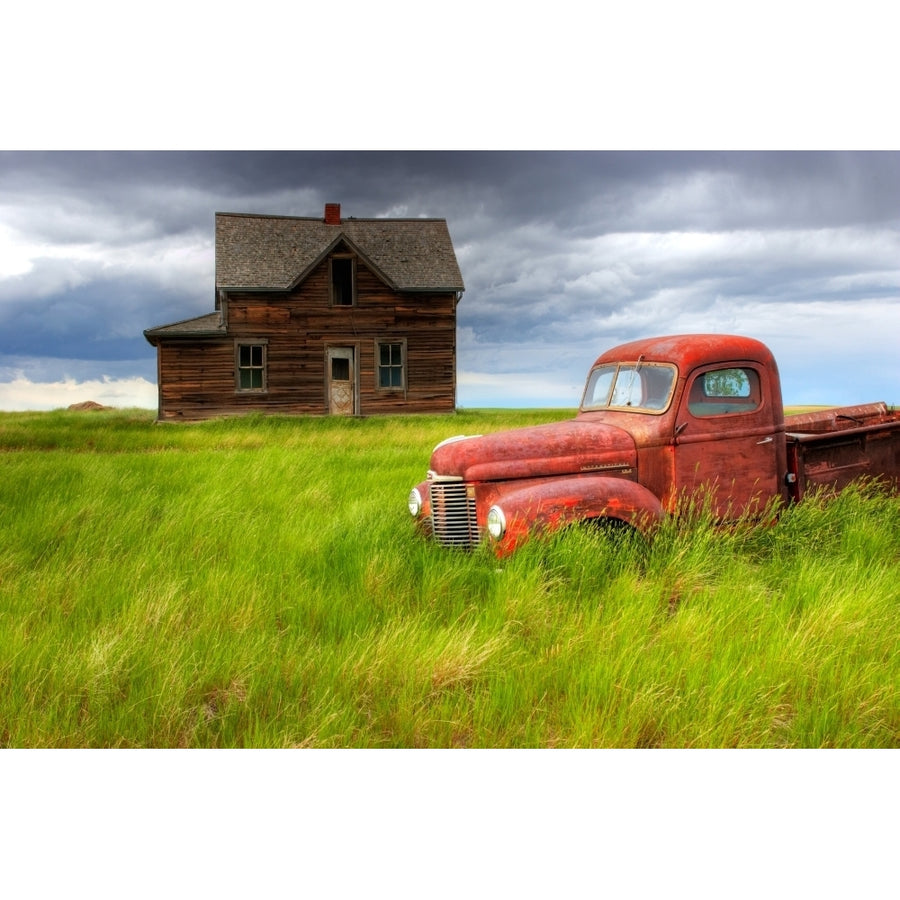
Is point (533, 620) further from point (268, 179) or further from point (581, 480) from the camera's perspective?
point (268, 179)

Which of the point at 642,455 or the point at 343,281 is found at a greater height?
the point at 343,281

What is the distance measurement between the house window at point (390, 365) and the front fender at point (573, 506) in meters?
12.0

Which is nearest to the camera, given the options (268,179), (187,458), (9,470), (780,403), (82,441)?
(780,403)

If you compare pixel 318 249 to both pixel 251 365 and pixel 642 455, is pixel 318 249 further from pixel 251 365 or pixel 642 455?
pixel 642 455

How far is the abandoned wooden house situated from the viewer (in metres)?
15.0

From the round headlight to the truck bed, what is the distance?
7.69 feet

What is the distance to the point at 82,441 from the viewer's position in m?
10.8

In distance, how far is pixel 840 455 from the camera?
18.4ft

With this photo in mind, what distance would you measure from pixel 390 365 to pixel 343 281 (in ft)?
6.69

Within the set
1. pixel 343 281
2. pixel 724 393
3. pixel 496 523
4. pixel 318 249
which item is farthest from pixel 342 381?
pixel 496 523

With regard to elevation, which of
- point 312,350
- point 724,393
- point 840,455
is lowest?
point 840,455

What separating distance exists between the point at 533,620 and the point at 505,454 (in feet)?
4.09

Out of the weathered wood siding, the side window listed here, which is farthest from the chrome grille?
the weathered wood siding

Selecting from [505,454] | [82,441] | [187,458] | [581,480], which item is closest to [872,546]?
[581,480]
